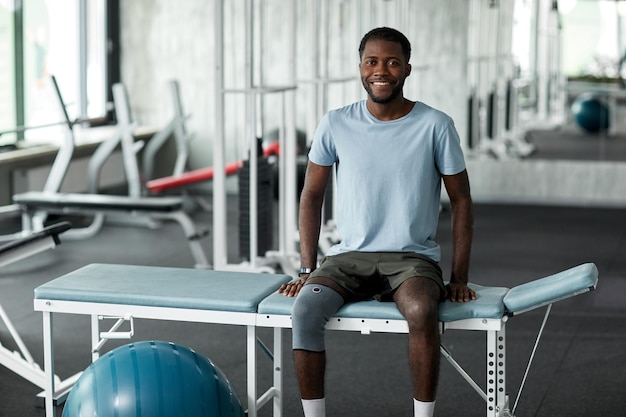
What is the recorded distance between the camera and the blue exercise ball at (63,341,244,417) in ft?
8.27

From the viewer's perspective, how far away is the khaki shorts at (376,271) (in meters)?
2.79

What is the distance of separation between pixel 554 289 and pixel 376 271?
1.62 ft

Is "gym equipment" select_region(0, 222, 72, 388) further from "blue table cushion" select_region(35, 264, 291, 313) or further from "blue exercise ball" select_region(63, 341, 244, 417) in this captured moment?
"blue exercise ball" select_region(63, 341, 244, 417)

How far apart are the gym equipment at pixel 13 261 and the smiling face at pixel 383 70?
4.77ft

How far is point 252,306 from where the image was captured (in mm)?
2752

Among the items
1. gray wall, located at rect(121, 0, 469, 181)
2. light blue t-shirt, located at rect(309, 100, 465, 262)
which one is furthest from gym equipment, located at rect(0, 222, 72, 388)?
gray wall, located at rect(121, 0, 469, 181)

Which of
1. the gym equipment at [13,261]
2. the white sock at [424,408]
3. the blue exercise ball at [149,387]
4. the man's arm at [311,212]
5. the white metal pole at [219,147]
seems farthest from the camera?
the white metal pole at [219,147]

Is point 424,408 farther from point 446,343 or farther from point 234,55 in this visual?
point 234,55

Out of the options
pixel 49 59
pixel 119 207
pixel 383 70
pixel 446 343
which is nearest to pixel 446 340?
pixel 446 343

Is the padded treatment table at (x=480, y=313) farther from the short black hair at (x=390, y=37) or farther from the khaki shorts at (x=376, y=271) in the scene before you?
the short black hair at (x=390, y=37)

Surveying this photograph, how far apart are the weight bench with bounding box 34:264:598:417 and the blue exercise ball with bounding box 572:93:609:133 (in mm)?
5229

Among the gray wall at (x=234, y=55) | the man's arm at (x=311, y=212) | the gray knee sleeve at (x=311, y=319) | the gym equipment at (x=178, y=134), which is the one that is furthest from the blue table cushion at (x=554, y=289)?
the gray wall at (x=234, y=55)

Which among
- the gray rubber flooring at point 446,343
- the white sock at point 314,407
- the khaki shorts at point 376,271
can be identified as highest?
the khaki shorts at point 376,271

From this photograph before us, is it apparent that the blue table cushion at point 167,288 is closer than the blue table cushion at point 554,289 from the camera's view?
No
